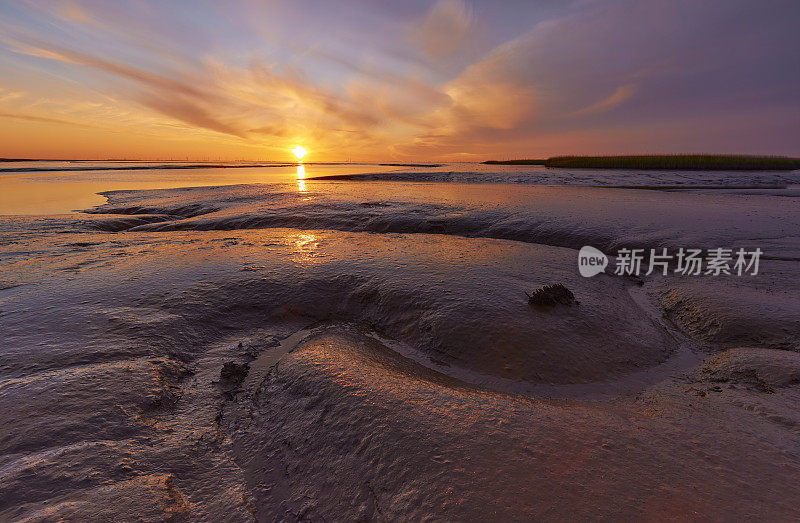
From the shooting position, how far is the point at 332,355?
3643mm

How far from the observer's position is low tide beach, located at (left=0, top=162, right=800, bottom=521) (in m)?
2.02

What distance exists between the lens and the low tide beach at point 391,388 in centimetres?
202

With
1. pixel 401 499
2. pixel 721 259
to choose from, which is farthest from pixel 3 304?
pixel 721 259

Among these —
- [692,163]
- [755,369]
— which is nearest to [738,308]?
[755,369]

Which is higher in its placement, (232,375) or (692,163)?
(692,163)

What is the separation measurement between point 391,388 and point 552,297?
2491 mm

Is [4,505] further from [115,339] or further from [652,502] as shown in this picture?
[652,502]

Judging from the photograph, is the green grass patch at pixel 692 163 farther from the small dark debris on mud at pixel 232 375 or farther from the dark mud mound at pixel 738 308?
the small dark debris on mud at pixel 232 375

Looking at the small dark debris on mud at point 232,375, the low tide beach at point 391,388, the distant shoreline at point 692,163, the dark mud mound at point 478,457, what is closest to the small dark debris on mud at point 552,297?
the low tide beach at point 391,388

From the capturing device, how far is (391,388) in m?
3.01

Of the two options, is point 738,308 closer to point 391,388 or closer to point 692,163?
point 391,388

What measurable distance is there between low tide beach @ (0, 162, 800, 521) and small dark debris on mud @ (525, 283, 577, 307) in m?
0.09

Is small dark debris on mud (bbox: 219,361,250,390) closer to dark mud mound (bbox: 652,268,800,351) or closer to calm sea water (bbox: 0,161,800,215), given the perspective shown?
dark mud mound (bbox: 652,268,800,351)

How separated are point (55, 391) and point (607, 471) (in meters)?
4.12
